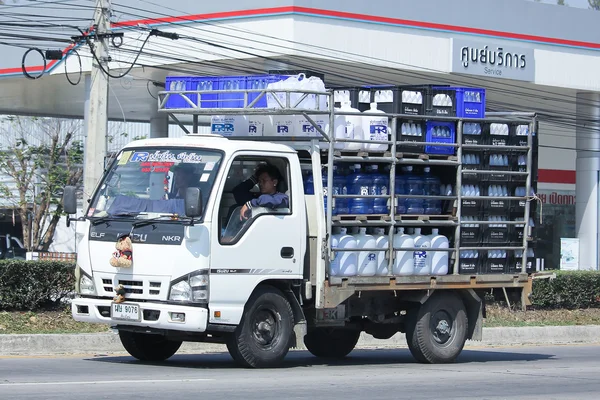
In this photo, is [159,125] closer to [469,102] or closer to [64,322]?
[64,322]

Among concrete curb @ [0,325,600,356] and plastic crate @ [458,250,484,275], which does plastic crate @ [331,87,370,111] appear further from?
concrete curb @ [0,325,600,356]

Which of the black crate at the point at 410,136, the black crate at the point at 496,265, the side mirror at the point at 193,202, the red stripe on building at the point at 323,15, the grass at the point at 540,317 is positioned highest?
the red stripe on building at the point at 323,15

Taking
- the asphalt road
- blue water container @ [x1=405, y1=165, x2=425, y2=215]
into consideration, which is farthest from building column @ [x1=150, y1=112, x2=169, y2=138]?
blue water container @ [x1=405, y1=165, x2=425, y2=215]

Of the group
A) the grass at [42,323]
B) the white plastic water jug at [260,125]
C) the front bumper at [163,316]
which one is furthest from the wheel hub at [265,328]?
the grass at [42,323]

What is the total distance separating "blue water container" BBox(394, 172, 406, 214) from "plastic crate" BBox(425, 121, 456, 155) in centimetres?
51

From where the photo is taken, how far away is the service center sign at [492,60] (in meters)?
27.4

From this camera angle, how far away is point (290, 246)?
1200 cm

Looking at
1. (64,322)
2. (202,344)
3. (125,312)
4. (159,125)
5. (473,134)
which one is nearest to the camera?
(125,312)

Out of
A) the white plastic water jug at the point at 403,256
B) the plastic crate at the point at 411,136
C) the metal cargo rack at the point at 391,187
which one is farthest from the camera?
the plastic crate at the point at 411,136

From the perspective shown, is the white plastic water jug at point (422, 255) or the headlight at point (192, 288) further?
the white plastic water jug at point (422, 255)

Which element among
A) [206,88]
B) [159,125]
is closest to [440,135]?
[206,88]

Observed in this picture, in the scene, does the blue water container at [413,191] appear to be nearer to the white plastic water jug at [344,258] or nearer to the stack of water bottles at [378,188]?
the stack of water bottles at [378,188]

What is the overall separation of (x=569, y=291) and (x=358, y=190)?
11049 millimetres

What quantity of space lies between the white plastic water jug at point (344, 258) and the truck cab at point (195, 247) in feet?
1.48
